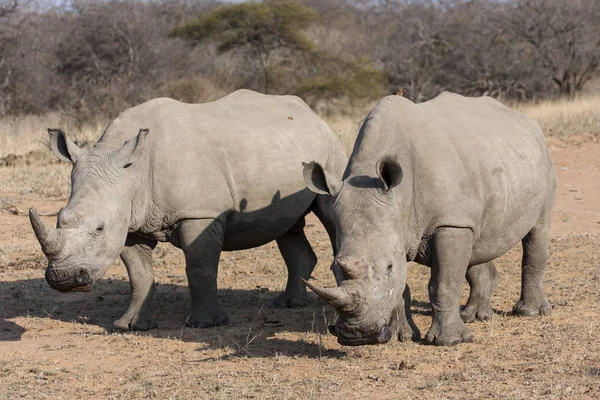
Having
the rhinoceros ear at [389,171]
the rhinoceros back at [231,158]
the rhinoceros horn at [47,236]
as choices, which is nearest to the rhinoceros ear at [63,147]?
the rhinoceros back at [231,158]

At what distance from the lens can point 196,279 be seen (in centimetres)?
812

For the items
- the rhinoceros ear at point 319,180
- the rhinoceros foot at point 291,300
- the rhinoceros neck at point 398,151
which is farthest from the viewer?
the rhinoceros foot at point 291,300

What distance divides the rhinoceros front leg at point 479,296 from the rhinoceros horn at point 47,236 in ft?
11.2

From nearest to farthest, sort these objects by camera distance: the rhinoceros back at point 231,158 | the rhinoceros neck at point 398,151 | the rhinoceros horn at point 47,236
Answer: the rhinoceros neck at point 398,151, the rhinoceros horn at point 47,236, the rhinoceros back at point 231,158

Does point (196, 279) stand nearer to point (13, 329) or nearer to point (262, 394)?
point (13, 329)

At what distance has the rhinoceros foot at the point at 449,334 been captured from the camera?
23.3 ft

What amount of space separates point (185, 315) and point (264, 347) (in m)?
1.68

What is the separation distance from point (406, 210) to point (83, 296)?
163 inches

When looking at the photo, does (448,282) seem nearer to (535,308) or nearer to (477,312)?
(477,312)

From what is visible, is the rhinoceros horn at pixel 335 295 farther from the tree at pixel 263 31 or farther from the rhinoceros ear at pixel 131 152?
the tree at pixel 263 31

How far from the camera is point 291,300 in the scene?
916 centimetres

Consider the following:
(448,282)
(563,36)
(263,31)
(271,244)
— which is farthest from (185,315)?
(563,36)

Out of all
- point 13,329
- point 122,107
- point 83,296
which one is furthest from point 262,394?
point 122,107

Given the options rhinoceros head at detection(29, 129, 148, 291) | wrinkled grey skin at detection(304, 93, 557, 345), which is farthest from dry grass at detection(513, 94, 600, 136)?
rhinoceros head at detection(29, 129, 148, 291)
